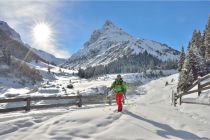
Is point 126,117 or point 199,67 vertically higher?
point 199,67

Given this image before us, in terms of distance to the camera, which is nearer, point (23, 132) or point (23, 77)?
point (23, 132)

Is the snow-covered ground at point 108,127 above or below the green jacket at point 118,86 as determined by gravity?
below

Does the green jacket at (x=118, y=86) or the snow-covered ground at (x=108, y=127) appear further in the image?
the green jacket at (x=118, y=86)

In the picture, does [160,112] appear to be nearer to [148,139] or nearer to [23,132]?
[148,139]

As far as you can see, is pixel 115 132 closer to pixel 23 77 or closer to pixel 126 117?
pixel 126 117

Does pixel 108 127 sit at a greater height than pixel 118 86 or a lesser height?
lesser

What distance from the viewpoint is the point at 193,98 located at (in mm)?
23703

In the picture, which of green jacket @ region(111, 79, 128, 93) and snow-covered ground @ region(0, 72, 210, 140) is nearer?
snow-covered ground @ region(0, 72, 210, 140)

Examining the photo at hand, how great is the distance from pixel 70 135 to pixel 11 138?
2251 millimetres

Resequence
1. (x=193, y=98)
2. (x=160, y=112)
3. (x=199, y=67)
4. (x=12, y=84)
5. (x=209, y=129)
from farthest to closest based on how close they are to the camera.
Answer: (x=12, y=84) < (x=199, y=67) < (x=193, y=98) < (x=160, y=112) < (x=209, y=129)

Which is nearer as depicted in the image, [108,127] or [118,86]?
[108,127]

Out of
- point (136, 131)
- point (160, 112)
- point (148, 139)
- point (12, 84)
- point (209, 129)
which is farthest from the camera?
point (12, 84)

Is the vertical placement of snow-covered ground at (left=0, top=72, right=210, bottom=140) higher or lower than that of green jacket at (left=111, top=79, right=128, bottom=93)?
lower

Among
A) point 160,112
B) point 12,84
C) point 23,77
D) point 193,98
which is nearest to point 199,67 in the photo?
point 193,98
